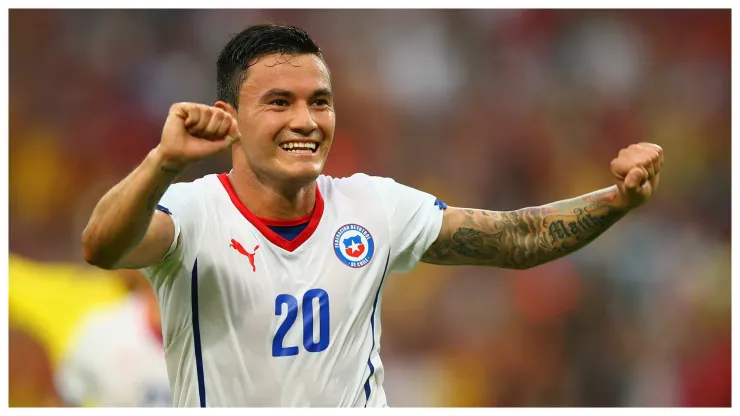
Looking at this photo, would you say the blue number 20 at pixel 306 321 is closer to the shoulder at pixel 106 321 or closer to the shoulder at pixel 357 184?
the shoulder at pixel 357 184

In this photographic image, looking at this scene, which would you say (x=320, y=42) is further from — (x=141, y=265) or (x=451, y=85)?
(x=141, y=265)

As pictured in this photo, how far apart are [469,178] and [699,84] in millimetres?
2123

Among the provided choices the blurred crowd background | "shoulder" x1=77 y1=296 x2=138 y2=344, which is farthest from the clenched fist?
"shoulder" x1=77 y1=296 x2=138 y2=344

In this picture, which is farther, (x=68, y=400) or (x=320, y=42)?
(x=320, y=42)

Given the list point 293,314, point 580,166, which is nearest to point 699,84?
point 580,166

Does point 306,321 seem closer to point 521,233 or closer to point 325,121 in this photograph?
point 325,121

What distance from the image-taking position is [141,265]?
9.93ft

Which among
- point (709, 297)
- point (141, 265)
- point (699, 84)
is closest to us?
point (141, 265)

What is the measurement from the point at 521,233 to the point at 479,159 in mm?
3180

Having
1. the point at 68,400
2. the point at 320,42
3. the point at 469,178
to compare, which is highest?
the point at 320,42

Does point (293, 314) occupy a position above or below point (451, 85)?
below

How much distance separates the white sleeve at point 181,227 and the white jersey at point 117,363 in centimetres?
294

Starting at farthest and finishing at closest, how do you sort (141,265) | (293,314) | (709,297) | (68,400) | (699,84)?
(699,84)
(709,297)
(68,400)
(293,314)
(141,265)

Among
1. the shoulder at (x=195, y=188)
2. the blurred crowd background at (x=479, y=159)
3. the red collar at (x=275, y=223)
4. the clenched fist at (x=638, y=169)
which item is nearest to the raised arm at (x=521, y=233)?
the clenched fist at (x=638, y=169)
